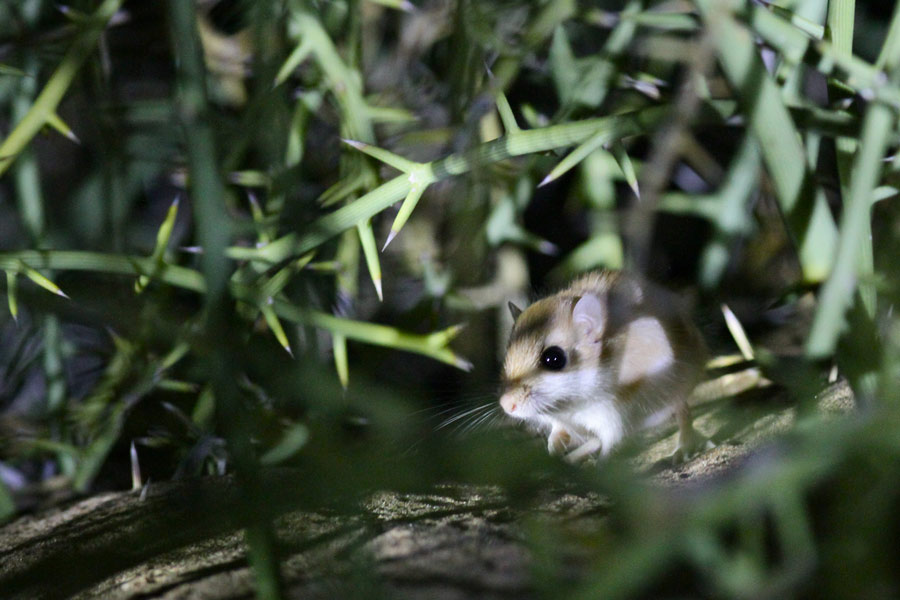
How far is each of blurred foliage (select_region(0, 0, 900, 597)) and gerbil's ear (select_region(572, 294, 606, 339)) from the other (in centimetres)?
17

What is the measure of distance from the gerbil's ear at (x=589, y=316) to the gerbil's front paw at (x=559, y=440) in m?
0.20

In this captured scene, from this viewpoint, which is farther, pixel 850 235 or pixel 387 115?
pixel 387 115

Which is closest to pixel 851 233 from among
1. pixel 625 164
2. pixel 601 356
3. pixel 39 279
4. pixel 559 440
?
pixel 625 164

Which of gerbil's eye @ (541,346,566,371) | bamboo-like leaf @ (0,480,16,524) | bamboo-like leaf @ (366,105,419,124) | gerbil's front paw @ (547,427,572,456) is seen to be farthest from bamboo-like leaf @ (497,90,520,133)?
bamboo-like leaf @ (0,480,16,524)

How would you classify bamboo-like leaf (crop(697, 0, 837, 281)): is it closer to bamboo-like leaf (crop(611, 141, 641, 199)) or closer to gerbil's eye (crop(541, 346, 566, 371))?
bamboo-like leaf (crop(611, 141, 641, 199))

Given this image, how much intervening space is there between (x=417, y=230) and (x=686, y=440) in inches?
28.5

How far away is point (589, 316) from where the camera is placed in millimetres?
1202

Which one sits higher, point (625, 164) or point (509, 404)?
point (625, 164)

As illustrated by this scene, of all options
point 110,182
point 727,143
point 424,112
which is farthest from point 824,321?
point 110,182

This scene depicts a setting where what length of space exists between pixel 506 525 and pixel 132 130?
1.25m

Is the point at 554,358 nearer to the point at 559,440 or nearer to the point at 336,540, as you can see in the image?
the point at 559,440

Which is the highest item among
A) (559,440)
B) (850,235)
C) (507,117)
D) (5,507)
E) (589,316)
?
(507,117)

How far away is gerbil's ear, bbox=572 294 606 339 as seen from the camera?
119 cm

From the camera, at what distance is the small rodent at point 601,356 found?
1188 mm
